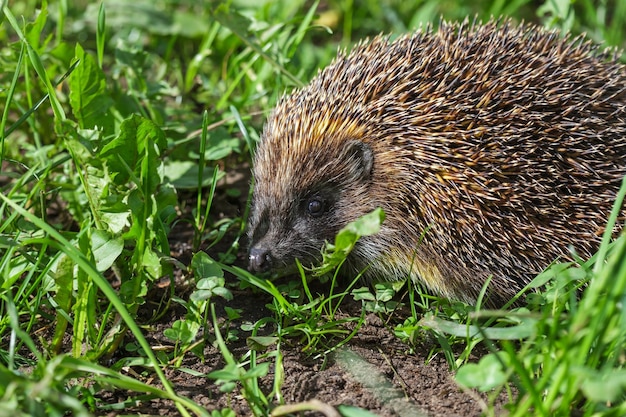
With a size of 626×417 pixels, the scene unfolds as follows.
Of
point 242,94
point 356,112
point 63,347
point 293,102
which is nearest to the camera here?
point 63,347

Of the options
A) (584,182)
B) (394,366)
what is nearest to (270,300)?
(394,366)

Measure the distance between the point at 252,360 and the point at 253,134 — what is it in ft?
6.12

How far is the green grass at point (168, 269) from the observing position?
2441mm

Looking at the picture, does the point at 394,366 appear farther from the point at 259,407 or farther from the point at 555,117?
the point at 555,117

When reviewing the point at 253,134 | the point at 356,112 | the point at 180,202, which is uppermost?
the point at 356,112

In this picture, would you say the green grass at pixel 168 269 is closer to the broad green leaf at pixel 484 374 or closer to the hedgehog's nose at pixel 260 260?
the broad green leaf at pixel 484 374

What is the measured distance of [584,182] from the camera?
3500mm

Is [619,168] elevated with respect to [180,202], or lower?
elevated

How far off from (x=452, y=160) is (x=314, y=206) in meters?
0.73

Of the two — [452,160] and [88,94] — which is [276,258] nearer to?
[452,160]

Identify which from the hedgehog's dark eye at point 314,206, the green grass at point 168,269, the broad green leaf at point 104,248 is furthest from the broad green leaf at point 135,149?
the hedgehog's dark eye at point 314,206

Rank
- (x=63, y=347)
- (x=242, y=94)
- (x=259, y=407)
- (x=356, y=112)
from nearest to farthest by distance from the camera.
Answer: (x=259, y=407) < (x=63, y=347) < (x=356, y=112) < (x=242, y=94)

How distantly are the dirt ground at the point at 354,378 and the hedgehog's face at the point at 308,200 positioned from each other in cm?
37

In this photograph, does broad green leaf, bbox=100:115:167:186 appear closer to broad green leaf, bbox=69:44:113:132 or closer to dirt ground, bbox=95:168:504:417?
broad green leaf, bbox=69:44:113:132
